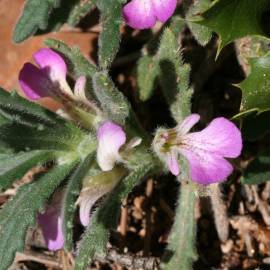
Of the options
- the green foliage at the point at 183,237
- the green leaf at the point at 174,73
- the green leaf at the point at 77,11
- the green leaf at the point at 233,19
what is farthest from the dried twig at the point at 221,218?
the green leaf at the point at 77,11

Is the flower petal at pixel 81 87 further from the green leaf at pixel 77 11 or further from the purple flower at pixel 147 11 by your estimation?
the green leaf at pixel 77 11

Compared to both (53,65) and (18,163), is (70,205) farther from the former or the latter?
(53,65)

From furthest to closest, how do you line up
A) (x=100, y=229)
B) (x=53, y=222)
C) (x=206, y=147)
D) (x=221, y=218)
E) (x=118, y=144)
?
1. (x=221, y=218)
2. (x=53, y=222)
3. (x=100, y=229)
4. (x=206, y=147)
5. (x=118, y=144)

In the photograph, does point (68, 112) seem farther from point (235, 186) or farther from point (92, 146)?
point (235, 186)

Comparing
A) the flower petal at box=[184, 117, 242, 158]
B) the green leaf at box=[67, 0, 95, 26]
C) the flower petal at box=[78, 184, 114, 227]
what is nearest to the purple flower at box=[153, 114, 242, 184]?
the flower petal at box=[184, 117, 242, 158]

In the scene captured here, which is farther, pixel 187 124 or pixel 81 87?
pixel 81 87

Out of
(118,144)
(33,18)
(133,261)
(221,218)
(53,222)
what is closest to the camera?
(118,144)

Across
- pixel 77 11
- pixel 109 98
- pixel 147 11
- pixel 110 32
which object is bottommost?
pixel 109 98

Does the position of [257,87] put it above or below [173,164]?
above

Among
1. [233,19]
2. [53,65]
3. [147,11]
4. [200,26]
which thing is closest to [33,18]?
[53,65]
